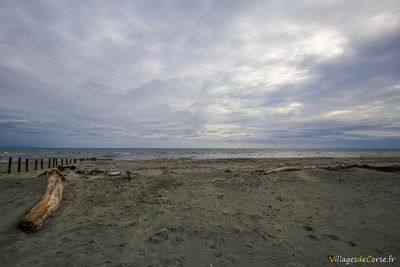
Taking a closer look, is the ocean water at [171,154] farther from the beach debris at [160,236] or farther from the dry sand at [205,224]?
the beach debris at [160,236]

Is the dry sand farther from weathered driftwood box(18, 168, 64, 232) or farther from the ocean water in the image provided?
the ocean water

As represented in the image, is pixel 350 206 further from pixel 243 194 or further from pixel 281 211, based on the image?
pixel 243 194

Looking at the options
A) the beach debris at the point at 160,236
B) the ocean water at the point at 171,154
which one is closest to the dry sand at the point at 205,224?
the beach debris at the point at 160,236

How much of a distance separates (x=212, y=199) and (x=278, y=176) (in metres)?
4.15

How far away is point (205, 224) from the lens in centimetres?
504

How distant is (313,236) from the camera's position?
4.52 meters

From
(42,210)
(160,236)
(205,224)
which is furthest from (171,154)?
(160,236)

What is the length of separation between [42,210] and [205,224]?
3.88m

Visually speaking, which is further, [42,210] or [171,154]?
[171,154]

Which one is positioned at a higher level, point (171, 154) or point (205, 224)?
point (171, 154)

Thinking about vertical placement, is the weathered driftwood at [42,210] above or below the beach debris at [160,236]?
above

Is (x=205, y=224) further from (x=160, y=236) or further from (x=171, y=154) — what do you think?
(x=171, y=154)

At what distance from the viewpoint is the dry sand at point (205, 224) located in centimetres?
391

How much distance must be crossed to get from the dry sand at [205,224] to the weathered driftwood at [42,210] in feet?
0.55
